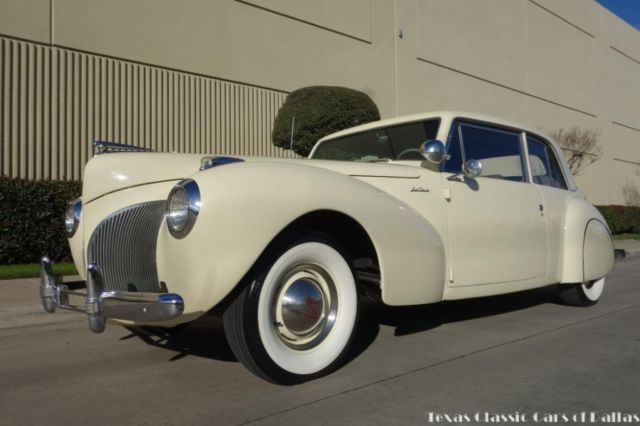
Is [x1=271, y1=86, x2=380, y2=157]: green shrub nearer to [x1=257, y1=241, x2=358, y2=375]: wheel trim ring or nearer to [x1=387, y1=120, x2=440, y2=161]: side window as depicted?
[x1=387, y1=120, x2=440, y2=161]: side window

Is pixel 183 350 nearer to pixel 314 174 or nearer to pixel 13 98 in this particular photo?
pixel 314 174

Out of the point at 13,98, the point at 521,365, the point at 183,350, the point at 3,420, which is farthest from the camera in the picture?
the point at 13,98

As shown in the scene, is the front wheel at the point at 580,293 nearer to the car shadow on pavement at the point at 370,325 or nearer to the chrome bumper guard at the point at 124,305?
the car shadow on pavement at the point at 370,325

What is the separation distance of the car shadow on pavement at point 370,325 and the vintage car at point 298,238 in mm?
465

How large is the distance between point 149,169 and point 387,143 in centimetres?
210

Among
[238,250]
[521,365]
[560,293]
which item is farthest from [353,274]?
[560,293]

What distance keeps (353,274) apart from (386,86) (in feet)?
44.1

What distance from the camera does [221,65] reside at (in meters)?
11.8

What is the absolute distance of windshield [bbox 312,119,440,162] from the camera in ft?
14.9

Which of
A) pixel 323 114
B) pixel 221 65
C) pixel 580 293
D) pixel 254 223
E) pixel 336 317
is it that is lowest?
pixel 580 293

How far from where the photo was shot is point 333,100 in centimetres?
1040

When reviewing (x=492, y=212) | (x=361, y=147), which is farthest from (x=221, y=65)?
(x=492, y=212)

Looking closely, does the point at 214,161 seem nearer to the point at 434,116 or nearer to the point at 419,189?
the point at 419,189

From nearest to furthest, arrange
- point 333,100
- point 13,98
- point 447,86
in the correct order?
point 13,98, point 333,100, point 447,86
